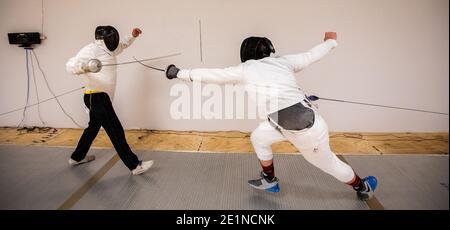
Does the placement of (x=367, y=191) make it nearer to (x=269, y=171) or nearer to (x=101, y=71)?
(x=269, y=171)

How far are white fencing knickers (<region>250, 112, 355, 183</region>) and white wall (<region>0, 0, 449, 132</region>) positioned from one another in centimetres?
129

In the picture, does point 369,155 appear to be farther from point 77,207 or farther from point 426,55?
point 77,207

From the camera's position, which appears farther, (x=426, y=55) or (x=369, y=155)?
(x=426, y=55)

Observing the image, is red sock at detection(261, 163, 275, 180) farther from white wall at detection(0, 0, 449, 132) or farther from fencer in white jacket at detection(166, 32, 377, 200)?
white wall at detection(0, 0, 449, 132)

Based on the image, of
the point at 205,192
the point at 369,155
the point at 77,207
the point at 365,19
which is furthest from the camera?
the point at 365,19

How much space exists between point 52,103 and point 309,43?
2944mm

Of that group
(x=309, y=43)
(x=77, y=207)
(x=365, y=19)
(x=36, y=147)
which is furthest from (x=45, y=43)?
(x=365, y=19)

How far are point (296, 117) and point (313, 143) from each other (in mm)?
185

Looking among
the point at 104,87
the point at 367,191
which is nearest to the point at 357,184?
the point at 367,191

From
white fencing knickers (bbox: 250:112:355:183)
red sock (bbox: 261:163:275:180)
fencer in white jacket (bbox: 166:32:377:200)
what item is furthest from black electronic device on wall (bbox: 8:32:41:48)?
red sock (bbox: 261:163:275:180)

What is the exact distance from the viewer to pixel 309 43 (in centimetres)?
282

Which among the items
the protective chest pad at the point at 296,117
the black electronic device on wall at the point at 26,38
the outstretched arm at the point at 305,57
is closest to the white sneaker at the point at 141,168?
the protective chest pad at the point at 296,117

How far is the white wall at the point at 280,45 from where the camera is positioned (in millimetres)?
2746

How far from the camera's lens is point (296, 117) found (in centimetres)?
160
